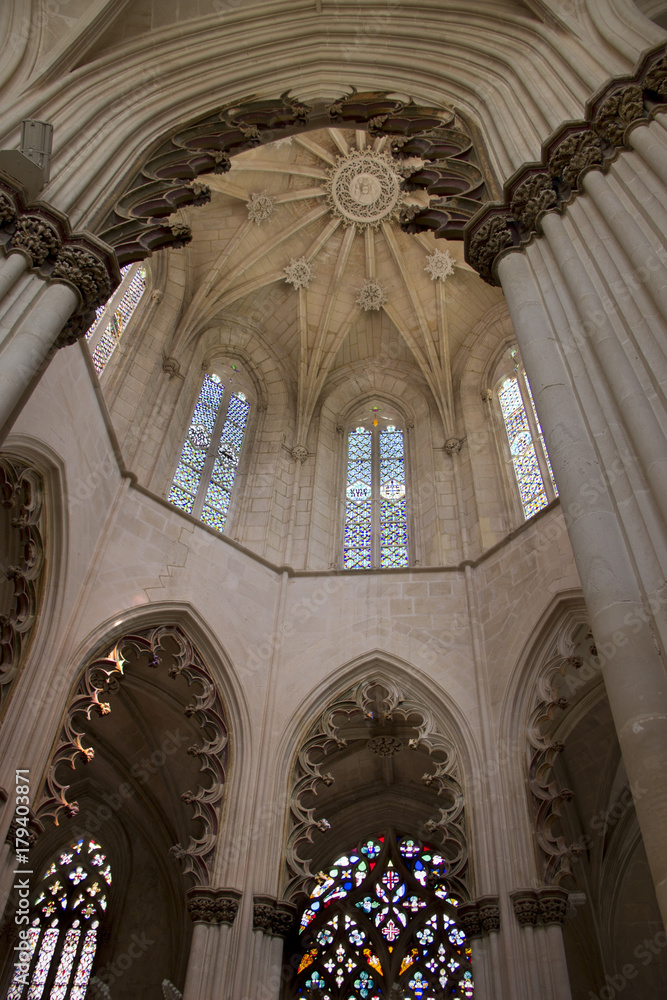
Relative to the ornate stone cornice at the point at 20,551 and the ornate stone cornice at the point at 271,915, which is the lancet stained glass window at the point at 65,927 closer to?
the ornate stone cornice at the point at 271,915

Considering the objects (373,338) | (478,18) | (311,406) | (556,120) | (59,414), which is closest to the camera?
(556,120)

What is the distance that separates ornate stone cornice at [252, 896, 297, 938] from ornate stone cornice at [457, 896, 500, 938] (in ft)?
5.14

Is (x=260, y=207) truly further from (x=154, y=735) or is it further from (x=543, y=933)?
(x=543, y=933)

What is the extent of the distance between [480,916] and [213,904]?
237 centimetres

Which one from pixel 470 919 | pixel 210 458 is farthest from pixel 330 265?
pixel 470 919

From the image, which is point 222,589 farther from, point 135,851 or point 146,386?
point 135,851

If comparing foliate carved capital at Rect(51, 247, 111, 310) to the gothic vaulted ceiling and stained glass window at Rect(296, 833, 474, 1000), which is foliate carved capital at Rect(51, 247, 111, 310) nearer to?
the gothic vaulted ceiling

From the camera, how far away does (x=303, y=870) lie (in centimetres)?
760

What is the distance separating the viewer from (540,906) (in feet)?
22.4

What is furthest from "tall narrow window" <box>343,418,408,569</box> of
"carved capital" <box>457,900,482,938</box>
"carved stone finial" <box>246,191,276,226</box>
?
"carved capital" <box>457,900,482,938</box>

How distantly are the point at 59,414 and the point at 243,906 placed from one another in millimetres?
4884

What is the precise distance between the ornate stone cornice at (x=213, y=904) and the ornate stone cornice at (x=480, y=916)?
A: 2.04 metres

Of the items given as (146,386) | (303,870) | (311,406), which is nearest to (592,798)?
(303,870)

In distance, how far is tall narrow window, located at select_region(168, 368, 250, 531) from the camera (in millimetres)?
10977
